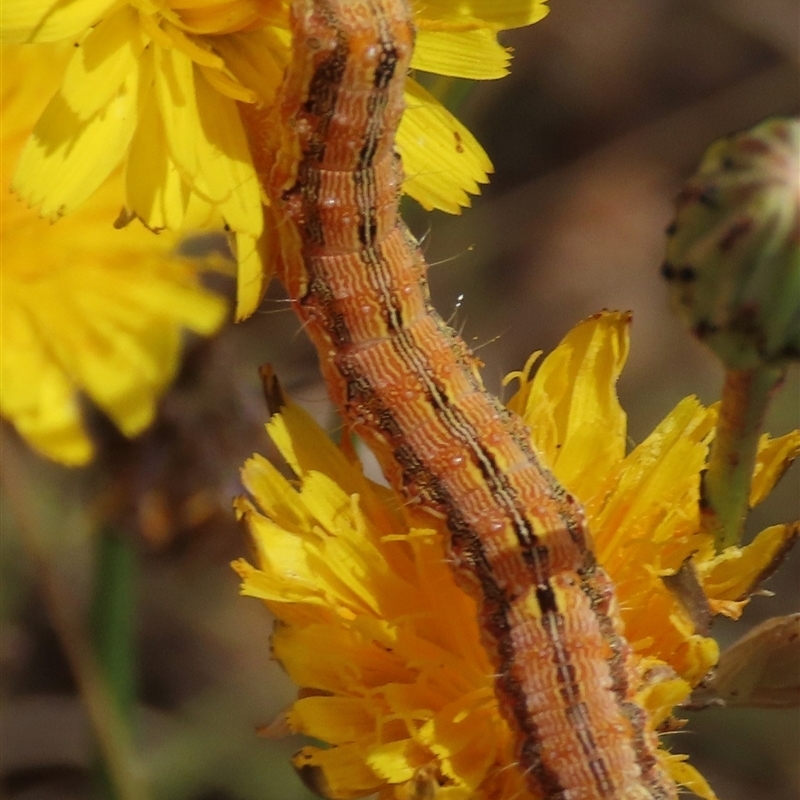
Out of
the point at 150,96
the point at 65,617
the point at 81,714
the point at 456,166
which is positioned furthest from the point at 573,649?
the point at 81,714

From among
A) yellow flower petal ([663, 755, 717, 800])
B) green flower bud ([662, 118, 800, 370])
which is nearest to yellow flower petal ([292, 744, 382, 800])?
yellow flower petal ([663, 755, 717, 800])

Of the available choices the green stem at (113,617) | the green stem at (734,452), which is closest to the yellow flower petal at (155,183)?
the green stem at (734,452)

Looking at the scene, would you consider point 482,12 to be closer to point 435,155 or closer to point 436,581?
point 435,155

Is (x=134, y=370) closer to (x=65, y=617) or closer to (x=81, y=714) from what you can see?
(x=65, y=617)

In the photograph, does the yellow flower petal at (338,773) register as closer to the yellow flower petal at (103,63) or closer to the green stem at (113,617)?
the yellow flower petal at (103,63)

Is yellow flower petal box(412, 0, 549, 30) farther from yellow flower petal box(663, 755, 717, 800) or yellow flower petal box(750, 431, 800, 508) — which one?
yellow flower petal box(663, 755, 717, 800)
